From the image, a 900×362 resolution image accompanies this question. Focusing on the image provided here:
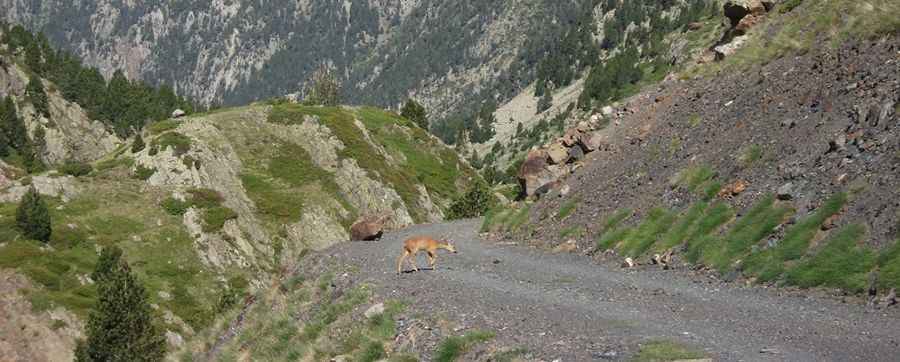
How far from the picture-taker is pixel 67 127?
7018 inches

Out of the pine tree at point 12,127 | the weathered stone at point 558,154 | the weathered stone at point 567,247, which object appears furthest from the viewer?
the pine tree at point 12,127

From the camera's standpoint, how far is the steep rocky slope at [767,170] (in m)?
19.1

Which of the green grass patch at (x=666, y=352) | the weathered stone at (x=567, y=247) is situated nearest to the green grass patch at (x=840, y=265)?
the green grass patch at (x=666, y=352)

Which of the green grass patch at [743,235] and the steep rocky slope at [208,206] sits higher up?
the green grass patch at [743,235]

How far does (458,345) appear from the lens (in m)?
15.8

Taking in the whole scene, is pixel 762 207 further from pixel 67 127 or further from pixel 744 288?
pixel 67 127

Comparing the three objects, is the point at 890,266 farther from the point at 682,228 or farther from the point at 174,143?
the point at 174,143

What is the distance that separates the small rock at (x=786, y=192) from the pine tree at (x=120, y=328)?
5181 cm

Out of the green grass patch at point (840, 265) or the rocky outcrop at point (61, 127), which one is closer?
the green grass patch at point (840, 265)

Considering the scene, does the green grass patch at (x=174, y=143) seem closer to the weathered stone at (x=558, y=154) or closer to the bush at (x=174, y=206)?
the bush at (x=174, y=206)

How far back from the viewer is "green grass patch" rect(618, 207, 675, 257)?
26.0 m

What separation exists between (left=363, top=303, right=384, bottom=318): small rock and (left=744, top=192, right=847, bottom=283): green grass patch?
10.3 metres

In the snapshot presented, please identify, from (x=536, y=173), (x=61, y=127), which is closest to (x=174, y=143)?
(x=536, y=173)

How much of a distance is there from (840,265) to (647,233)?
31.2 ft
